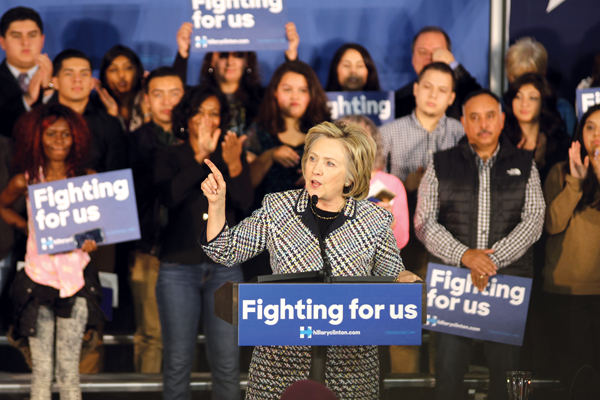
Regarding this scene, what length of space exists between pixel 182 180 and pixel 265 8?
1381 mm

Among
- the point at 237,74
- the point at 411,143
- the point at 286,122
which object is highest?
the point at 237,74

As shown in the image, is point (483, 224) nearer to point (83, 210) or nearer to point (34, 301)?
point (83, 210)

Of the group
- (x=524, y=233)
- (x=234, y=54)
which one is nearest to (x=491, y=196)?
(x=524, y=233)

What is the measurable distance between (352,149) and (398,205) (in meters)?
1.85

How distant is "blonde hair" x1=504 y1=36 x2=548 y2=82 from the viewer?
14.3 feet

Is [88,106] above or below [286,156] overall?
above

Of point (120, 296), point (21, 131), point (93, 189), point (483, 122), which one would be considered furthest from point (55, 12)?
point (483, 122)

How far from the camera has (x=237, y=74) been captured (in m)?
4.39

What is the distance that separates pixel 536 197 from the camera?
3.86 metres

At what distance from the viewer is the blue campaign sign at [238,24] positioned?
423cm

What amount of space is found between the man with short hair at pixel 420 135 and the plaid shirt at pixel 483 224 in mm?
300

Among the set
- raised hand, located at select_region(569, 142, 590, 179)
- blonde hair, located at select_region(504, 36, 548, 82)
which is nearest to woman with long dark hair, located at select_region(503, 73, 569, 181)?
blonde hair, located at select_region(504, 36, 548, 82)

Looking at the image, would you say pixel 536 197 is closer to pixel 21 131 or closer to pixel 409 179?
pixel 409 179

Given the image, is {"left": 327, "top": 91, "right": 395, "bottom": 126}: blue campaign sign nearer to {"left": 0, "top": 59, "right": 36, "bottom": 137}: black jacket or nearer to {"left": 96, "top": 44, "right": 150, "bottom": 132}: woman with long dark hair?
{"left": 96, "top": 44, "right": 150, "bottom": 132}: woman with long dark hair
